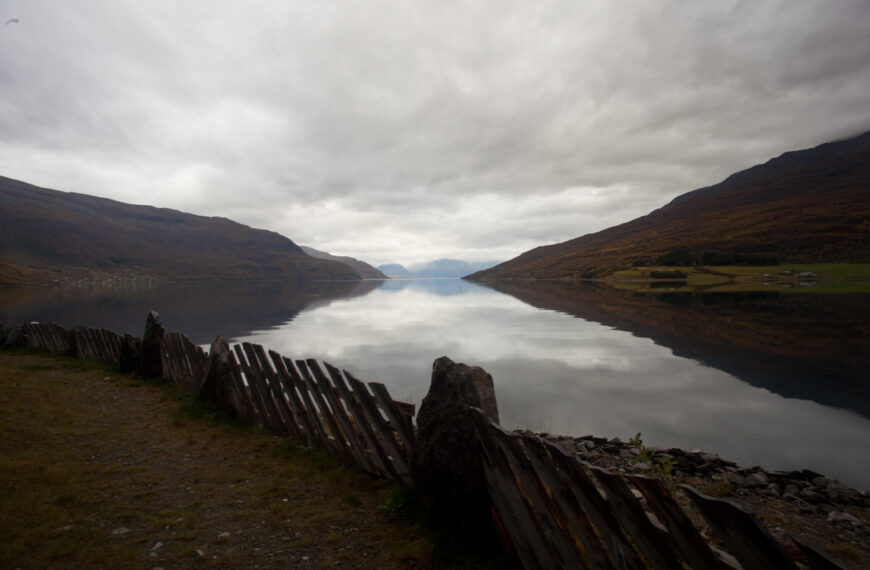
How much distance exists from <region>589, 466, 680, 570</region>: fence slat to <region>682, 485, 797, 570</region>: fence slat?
41 centimetres

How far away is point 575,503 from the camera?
10.2ft

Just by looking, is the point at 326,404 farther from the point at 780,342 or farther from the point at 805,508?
the point at 780,342

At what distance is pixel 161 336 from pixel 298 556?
9.81 m

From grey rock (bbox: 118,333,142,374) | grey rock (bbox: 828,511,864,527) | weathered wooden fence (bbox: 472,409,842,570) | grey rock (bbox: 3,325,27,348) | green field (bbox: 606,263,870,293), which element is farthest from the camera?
green field (bbox: 606,263,870,293)

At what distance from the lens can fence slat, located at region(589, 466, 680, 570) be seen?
256cm

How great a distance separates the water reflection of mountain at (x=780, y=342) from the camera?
1274 centimetres

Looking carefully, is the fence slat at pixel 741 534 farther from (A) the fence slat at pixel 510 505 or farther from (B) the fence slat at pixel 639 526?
(A) the fence slat at pixel 510 505

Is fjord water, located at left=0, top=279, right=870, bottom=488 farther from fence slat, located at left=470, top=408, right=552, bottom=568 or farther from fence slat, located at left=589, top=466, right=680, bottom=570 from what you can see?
fence slat, located at left=589, top=466, right=680, bottom=570

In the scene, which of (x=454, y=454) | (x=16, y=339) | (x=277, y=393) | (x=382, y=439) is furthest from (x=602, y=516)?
(x=16, y=339)

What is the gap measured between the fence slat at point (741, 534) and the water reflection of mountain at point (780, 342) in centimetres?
1239

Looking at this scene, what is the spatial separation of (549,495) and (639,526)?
40.2 inches

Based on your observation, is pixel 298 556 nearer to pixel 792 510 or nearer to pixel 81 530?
pixel 81 530

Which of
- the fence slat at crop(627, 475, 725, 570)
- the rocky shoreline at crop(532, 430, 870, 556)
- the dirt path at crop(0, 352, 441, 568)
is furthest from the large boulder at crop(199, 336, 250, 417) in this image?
the fence slat at crop(627, 475, 725, 570)

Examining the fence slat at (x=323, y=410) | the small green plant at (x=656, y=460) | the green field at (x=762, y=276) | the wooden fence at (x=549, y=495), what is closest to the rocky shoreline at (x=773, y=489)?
the small green plant at (x=656, y=460)
